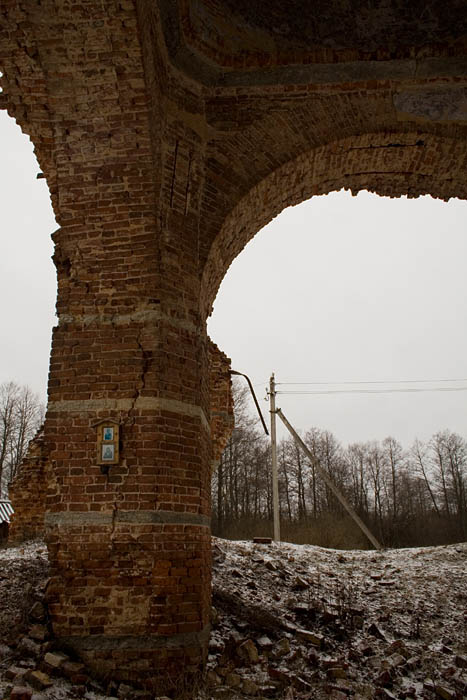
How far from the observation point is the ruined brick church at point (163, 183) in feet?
15.9

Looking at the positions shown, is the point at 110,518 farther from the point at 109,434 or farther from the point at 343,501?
the point at 343,501

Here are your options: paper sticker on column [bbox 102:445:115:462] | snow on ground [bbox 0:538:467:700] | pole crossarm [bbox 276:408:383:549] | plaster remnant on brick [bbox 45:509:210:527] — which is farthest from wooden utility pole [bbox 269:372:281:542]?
paper sticker on column [bbox 102:445:115:462]

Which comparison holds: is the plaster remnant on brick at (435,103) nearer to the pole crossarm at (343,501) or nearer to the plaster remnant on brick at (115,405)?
the plaster remnant on brick at (115,405)

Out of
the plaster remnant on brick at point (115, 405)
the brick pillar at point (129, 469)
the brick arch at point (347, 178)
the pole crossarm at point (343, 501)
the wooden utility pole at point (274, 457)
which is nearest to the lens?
the brick pillar at point (129, 469)

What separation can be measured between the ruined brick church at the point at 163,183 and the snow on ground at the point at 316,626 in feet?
1.45

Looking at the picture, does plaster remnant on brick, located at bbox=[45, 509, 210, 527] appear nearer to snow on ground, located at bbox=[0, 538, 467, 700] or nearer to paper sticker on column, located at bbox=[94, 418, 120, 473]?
paper sticker on column, located at bbox=[94, 418, 120, 473]

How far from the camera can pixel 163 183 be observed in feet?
19.2

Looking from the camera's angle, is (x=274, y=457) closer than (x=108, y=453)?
No

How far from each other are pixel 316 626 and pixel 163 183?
16.2 ft

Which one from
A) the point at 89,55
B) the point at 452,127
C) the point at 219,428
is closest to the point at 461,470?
the point at 219,428

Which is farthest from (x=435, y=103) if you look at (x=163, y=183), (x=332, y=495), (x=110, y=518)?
(x=332, y=495)

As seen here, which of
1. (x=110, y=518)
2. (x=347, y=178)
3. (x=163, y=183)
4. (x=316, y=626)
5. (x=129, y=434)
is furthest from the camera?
(x=347, y=178)

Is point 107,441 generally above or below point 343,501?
above

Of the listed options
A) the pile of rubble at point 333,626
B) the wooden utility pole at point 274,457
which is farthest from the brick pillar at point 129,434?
the wooden utility pole at point 274,457
